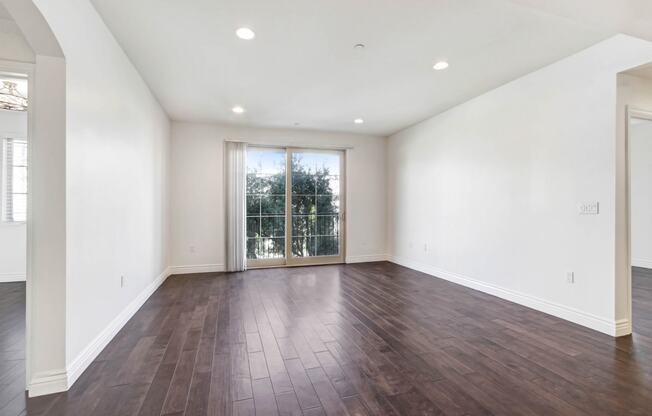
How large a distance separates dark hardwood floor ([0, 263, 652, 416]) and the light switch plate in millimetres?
1093

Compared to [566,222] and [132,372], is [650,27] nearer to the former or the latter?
[566,222]

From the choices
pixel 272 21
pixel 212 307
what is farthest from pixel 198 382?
pixel 272 21

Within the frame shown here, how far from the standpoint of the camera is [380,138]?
6367 mm

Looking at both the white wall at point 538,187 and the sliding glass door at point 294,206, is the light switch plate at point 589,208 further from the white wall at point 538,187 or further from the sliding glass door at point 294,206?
the sliding glass door at point 294,206

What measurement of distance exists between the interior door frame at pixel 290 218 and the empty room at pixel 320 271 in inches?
24.1

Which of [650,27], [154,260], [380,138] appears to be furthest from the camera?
[380,138]

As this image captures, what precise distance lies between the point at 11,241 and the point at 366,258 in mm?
5815

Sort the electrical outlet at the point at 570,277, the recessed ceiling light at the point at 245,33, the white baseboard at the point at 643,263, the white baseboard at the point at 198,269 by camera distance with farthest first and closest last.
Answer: the white baseboard at the point at 643,263 → the white baseboard at the point at 198,269 → the electrical outlet at the point at 570,277 → the recessed ceiling light at the point at 245,33

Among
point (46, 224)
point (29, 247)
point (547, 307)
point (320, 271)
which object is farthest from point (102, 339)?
point (547, 307)

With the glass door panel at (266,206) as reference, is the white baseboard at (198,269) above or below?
below

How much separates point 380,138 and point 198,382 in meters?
5.49

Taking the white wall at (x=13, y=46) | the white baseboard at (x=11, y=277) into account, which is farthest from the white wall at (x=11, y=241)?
the white wall at (x=13, y=46)

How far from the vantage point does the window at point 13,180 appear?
4.48 m

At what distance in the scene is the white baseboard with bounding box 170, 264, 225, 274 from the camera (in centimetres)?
516
